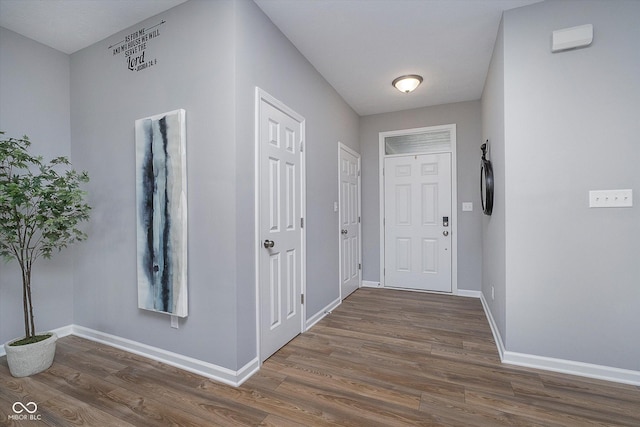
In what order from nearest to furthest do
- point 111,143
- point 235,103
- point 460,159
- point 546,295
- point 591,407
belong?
1. point 591,407
2. point 235,103
3. point 546,295
4. point 111,143
5. point 460,159

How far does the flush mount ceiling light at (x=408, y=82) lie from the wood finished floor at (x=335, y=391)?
2733mm

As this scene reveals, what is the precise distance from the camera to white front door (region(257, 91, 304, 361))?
2260mm

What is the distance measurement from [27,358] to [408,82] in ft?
13.8

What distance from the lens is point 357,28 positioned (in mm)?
2500

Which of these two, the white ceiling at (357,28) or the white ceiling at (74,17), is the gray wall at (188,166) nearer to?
the white ceiling at (74,17)

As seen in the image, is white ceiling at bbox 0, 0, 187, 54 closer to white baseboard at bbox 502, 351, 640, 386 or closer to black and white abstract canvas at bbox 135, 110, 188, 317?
black and white abstract canvas at bbox 135, 110, 188, 317

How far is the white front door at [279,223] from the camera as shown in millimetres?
2260

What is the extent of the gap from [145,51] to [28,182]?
1298 mm

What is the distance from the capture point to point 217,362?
6.65 feet

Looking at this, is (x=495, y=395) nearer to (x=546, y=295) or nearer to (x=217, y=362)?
(x=546, y=295)

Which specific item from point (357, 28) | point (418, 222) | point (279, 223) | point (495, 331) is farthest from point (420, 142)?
point (279, 223)

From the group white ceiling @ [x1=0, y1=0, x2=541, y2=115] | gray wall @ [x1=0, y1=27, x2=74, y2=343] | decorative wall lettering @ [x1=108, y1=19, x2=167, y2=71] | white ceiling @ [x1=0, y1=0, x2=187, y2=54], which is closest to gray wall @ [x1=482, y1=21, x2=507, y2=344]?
white ceiling @ [x1=0, y1=0, x2=541, y2=115]

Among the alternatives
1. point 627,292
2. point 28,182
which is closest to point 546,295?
point 627,292

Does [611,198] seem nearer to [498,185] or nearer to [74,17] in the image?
[498,185]
